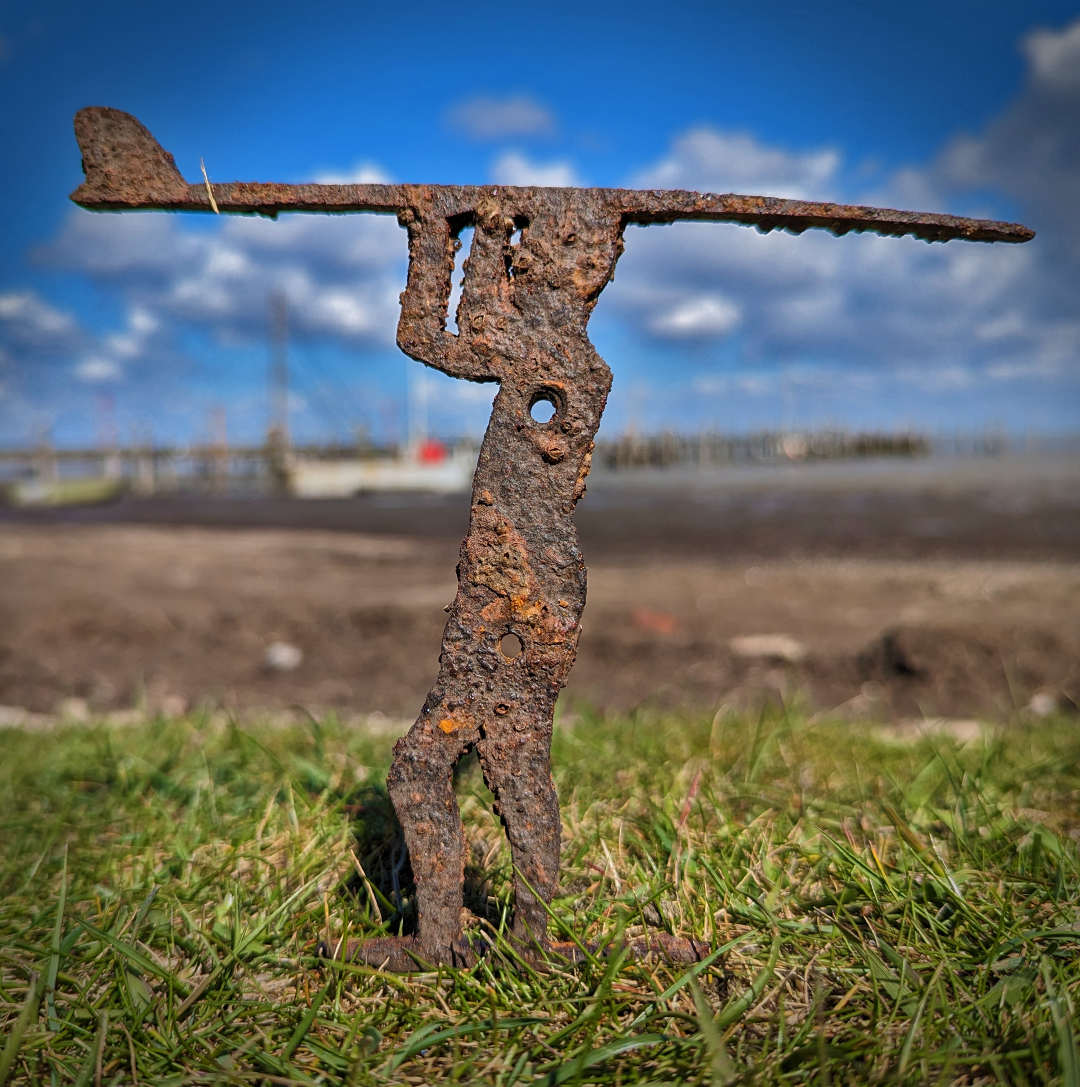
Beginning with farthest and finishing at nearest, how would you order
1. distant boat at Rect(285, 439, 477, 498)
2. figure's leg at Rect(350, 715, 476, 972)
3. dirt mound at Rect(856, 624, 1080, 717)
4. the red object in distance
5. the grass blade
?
the red object in distance → distant boat at Rect(285, 439, 477, 498) → dirt mound at Rect(856, 624, 1080, 717) → figure's leg at Rect(350, 715, 476, 972) → the grass blade

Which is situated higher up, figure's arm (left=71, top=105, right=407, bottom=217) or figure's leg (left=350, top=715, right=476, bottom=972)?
figure's arm (left=71, top=105, right=407, bottom=217)

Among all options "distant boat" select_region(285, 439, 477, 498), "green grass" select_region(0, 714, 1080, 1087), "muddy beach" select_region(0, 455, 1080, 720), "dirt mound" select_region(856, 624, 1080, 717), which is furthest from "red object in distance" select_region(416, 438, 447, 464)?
"green grass" select_region(0, 714, 1080, 1087)

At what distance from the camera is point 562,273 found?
1.75 metres

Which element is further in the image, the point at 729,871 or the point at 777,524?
the point at 777,524

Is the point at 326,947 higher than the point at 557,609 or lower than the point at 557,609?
lower

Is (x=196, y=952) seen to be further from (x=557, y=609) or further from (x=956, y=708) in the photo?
(x=956, y=708)

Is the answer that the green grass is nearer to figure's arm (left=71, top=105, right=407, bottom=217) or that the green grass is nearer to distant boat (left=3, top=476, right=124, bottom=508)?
figure's arm (left=71, top=105, right=407, bottom=217)

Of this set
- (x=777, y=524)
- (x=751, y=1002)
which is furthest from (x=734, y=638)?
(x=777, y=524)

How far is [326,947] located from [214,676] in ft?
14.0

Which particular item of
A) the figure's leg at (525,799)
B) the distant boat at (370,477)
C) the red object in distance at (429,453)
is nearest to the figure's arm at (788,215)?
the figure's leg at (525,799)

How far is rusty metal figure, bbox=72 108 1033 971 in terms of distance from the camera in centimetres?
173

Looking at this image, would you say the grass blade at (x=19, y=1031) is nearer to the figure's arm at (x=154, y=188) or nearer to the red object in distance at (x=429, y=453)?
the figure's arm at (x=154, y=188)

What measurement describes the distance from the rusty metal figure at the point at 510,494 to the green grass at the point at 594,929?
0.17m

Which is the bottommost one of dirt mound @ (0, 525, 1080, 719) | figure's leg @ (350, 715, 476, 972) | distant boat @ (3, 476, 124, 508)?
distant boat @ (3, 476, 124, 508)
